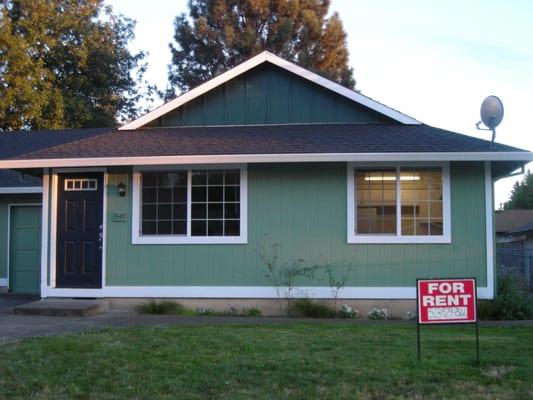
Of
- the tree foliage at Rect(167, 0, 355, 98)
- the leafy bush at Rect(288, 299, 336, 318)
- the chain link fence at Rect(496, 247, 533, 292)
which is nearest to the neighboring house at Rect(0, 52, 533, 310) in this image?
the leafy bush at Rect(288, 299, 336, 318)

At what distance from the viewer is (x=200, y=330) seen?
907cm

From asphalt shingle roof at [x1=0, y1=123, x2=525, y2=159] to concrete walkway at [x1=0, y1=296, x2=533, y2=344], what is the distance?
9.18 feet

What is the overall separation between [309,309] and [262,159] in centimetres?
271

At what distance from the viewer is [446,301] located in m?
6.96

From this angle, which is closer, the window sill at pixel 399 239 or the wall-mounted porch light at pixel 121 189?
the window sill at pixel 399 239

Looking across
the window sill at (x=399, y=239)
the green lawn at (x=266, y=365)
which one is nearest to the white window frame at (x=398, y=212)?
the window sill at (x=399, y=239)

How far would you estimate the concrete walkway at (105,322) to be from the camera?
9367 mm

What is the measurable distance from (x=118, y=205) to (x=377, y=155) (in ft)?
15.5

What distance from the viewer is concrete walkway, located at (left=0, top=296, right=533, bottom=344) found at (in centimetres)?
937

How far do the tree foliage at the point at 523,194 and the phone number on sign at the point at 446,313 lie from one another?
63247 mm

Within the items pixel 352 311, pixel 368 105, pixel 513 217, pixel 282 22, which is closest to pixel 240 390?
pixel 352 311

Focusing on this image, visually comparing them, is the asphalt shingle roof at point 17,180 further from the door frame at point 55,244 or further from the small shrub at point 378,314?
the small shrub at point 378,314

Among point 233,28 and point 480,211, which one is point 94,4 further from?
point 480,211

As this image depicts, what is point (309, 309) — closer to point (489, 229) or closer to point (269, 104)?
point (489, 229)
